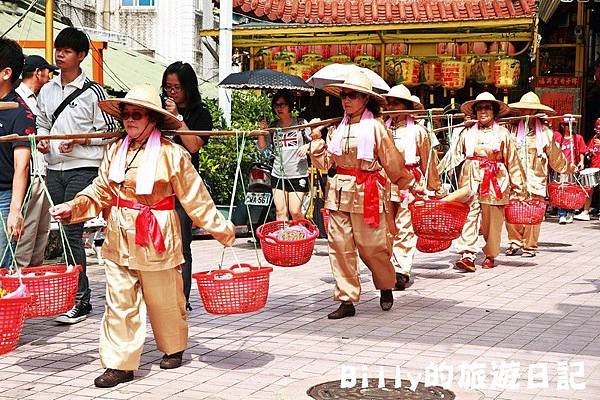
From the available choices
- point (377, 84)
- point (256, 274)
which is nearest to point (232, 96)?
point (377, 84)

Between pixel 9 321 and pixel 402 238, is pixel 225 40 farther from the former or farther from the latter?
pixel 9 321

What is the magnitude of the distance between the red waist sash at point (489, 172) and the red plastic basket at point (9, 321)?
661cm

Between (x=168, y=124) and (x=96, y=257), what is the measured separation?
5.45 metres

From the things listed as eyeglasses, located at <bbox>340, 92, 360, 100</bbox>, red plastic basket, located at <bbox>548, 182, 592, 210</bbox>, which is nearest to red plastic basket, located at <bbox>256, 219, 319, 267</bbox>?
eyeglasses, located at <bbox>340, 92, 360, 100</bbox>

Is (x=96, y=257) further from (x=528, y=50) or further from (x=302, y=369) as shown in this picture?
(x=528, y=50)

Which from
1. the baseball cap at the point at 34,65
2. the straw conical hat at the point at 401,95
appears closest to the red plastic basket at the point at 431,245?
the straw conical hat at the point at 401,95

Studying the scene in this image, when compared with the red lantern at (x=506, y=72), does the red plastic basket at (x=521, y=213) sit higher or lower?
lower

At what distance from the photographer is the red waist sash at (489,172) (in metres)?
10.8

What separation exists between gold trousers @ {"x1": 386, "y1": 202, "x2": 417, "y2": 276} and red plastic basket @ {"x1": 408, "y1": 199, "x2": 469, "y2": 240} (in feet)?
2.31

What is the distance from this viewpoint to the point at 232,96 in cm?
1559

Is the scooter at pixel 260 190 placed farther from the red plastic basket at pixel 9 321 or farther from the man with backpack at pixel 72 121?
the red plastic basket at pixel 9 321

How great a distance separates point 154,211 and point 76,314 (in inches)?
78.3

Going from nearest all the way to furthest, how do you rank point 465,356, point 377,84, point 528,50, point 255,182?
1. point 465,356
2. point 377,84
3. point 255,182
4. point 528,50

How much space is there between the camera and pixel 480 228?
36.9 feet
